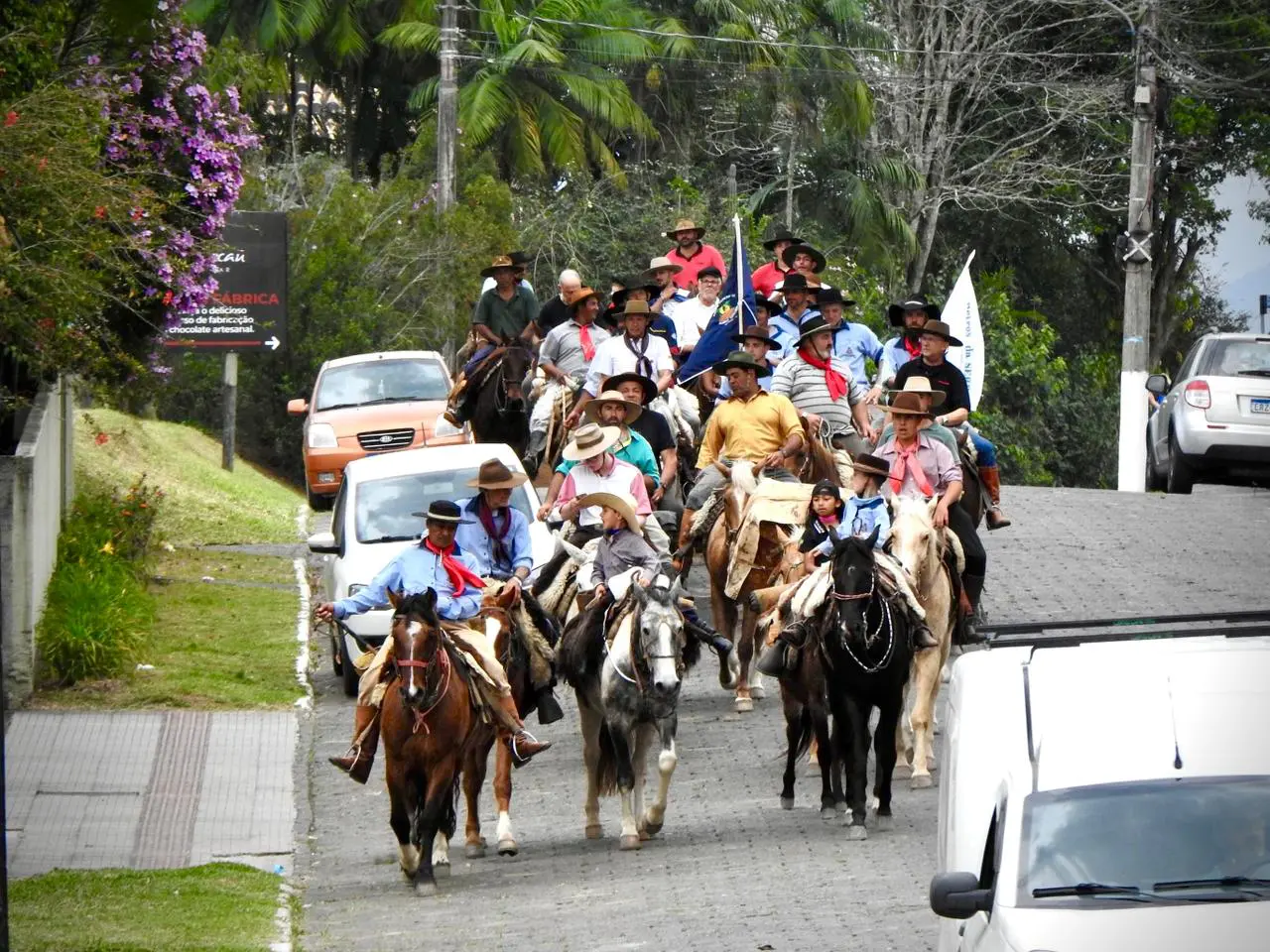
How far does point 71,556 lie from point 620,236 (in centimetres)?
2579

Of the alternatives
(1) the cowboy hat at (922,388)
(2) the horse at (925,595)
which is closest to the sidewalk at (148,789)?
(2) the horse at (925,595)

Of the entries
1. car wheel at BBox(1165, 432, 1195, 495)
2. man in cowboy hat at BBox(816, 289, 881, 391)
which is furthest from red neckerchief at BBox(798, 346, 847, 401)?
car wheel at BBox(1165, 432, 1195, 495)

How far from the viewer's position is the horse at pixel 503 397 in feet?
72.1

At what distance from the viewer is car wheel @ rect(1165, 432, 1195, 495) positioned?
28.3 metres

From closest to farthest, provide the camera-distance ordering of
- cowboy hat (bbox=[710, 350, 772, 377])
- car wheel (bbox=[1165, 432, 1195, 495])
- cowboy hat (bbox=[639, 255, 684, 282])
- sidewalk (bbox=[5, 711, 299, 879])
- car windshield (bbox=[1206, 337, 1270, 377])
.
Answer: sidewalk (bbox=[5, 711, 299, 879]), cowboy hat (bbox=[710, 350, 772, 377]), cowboy hat (bbox=[639, 255, 684, 282]), car windshield (bbox=[1206, 337, 1270, 377]), car wheel (bbox=[1165, 432, 1195, 495])

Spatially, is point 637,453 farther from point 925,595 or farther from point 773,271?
point 773,271

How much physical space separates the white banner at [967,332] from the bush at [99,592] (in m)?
8.10

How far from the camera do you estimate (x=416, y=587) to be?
44.0ft

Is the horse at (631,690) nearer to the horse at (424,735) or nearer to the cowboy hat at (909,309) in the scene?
the horse at (424,735)

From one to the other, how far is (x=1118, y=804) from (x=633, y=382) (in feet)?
36.4

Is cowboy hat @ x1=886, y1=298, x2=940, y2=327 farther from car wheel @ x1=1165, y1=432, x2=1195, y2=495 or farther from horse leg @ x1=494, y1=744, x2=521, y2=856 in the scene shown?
car wheel @ x1=1165, y1=432, x2=1195, y2=495

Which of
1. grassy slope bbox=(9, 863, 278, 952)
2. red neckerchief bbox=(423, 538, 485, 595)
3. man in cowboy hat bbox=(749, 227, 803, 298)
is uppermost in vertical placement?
man in cowboy hat bbox=(749, 227, 803, 298)

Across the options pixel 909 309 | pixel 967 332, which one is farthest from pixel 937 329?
pixel 967 332

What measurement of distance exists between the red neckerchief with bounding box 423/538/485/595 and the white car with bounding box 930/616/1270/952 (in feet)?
19.8
